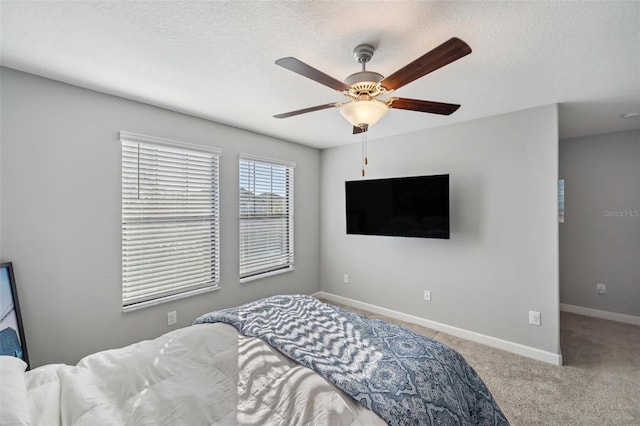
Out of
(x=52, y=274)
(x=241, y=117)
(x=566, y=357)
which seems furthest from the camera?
(x=241, y=117)

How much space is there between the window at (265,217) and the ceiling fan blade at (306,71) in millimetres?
2096

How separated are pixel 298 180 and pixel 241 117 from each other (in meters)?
1.40

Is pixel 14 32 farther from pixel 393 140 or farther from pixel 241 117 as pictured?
pixel 393 140

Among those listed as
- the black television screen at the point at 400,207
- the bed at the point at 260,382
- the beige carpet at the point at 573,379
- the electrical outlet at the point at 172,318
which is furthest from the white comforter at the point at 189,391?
the black television screen at the point at 400,207

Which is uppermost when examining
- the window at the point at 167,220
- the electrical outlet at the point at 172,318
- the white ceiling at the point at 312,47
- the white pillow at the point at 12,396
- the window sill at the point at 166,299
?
the white ceiling at the point at 312,47

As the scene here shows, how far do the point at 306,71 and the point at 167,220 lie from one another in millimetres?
2115

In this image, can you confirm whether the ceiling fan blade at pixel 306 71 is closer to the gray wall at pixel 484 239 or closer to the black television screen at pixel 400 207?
the black television screen at pixel 400 207

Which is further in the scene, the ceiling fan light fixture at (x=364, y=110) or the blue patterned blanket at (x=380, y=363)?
the ceiling fan light fixture at (x=364, y=110)

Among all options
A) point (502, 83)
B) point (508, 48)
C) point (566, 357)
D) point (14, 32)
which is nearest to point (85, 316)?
point (14, 32)

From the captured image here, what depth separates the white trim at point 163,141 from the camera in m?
2.42

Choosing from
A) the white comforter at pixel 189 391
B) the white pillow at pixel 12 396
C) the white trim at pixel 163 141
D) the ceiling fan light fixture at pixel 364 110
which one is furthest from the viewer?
the white trim at pixel 163 141

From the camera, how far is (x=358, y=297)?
4.07 m

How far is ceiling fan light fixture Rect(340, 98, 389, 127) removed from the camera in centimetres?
165

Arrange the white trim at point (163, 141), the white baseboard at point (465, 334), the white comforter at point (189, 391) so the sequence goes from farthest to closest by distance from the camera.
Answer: the white baseboard at point (465, 334)
the white trim at point (163, 141)
the white comforter at point (189, 391)
